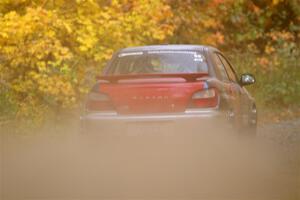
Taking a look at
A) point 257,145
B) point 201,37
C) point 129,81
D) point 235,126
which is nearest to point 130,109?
point 129,81

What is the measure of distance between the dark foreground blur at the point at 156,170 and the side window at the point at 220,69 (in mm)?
849

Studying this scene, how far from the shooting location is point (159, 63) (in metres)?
11.3

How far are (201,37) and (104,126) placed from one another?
10.7 meters

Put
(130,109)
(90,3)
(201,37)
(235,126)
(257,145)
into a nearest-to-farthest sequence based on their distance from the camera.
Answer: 1. (130,109)
2. (235,126)
3. (257,145)
4. (90,3)
5. (201,37)

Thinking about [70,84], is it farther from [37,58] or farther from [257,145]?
[257,145]

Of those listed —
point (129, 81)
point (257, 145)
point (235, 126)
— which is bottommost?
point (257, 145)

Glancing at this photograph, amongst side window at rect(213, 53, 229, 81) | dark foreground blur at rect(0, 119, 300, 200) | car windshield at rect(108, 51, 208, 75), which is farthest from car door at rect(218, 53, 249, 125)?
car windshield at rect(108, 51, 208, 75)

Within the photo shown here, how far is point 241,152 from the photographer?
38.1 ft

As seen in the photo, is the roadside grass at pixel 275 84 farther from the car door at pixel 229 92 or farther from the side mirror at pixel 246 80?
the car door at pixel 229 92

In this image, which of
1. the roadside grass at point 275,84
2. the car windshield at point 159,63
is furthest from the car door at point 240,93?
the roadside grass at point 275,84

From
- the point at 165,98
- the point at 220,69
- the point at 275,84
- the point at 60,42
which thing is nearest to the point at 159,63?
the point at 220,69

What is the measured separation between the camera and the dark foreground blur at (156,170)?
353 inches

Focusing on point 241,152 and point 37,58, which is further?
point 37,58

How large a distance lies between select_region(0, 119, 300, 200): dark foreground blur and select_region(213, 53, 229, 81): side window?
2.79 ft
